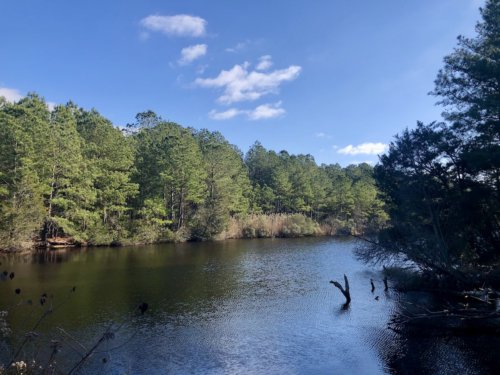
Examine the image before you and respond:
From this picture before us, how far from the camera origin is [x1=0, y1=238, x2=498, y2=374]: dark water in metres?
13.5

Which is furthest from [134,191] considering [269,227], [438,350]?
[438,350]

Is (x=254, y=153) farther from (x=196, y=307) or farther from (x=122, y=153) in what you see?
(x=196, y=307)

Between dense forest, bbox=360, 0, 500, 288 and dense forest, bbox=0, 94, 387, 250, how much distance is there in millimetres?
8739

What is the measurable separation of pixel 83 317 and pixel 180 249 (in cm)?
2856

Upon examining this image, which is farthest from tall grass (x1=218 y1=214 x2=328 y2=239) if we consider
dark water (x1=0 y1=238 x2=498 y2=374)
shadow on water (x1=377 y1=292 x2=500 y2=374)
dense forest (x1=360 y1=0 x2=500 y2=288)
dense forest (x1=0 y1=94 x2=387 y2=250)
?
shadow on water (x1=377 y1=292 x2=500 y2=374)

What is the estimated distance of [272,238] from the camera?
63.7 m

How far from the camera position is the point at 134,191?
5238cm

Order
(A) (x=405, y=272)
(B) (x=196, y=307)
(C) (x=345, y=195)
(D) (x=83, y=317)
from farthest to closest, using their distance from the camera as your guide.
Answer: (C) (x=345, y=195)
(A) (x=405, y=272)
(B) (x=196, y=307)
(D) (x=83, y=317)

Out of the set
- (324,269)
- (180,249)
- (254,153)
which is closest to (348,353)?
(324,269)

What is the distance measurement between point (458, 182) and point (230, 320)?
15.4 meters

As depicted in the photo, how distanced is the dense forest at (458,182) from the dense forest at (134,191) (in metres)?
8.74

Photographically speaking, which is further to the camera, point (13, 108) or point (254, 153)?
point (254, 153)

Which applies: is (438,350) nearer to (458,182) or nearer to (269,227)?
(458,182)

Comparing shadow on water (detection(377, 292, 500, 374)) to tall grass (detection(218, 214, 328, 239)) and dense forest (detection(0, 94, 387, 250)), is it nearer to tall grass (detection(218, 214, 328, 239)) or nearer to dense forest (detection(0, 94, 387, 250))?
dense forest (detection(0, 94, 387, 250))
